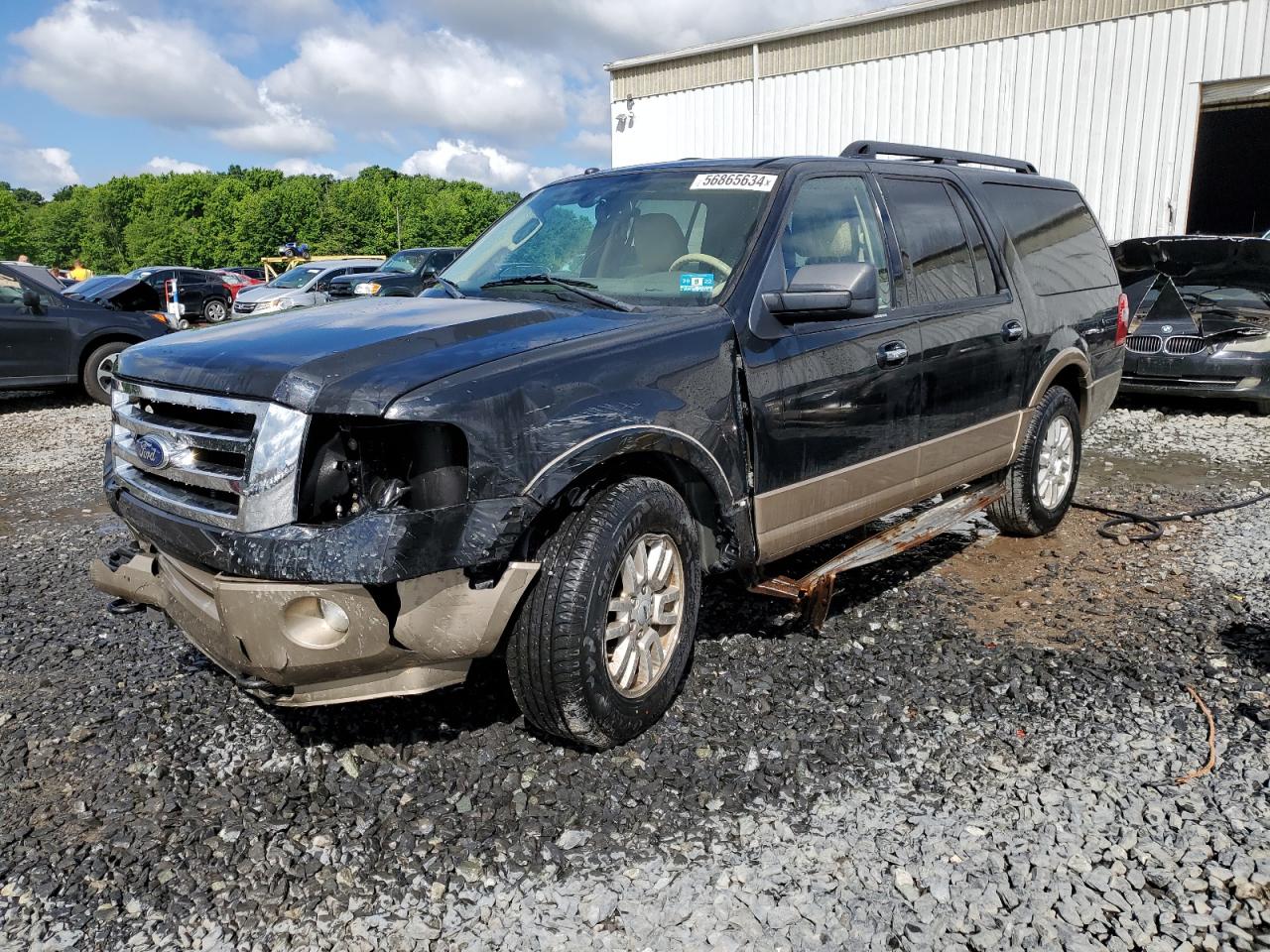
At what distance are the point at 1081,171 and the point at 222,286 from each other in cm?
2394

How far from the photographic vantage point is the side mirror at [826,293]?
3412mm

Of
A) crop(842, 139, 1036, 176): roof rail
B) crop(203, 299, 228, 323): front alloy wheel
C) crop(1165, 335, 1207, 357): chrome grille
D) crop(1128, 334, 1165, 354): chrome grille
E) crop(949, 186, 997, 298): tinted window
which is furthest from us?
crop(203, 299, 228, 323): front alloy wheel

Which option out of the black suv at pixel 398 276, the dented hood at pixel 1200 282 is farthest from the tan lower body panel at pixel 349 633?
the black suv at pixel 398 276

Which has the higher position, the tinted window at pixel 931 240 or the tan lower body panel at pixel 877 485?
the tinted window at pixel 931 240

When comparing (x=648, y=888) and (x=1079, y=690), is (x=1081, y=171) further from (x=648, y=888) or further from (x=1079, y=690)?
(x=648, y=888)

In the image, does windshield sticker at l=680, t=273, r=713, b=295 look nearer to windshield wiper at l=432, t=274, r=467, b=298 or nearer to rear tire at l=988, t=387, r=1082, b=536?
windshield wiper at l=432, t=274, r=467, b=298

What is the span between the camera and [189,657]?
3924mm

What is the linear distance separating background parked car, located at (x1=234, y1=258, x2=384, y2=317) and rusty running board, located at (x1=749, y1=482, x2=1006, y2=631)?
1516cm

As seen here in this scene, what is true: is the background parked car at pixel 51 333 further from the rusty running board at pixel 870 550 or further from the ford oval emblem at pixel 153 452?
the rusty running board at pixel 870 550

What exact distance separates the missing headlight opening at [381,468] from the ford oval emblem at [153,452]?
A: 24.8 inches

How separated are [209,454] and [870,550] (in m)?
2.66

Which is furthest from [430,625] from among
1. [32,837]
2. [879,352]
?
[879,352]

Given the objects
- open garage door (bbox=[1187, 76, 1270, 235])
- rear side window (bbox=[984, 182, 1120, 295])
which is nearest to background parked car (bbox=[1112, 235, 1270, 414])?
rear side window (bbox=[984, 182, 1120, 295])

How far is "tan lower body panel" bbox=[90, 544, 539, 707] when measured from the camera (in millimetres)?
2621
